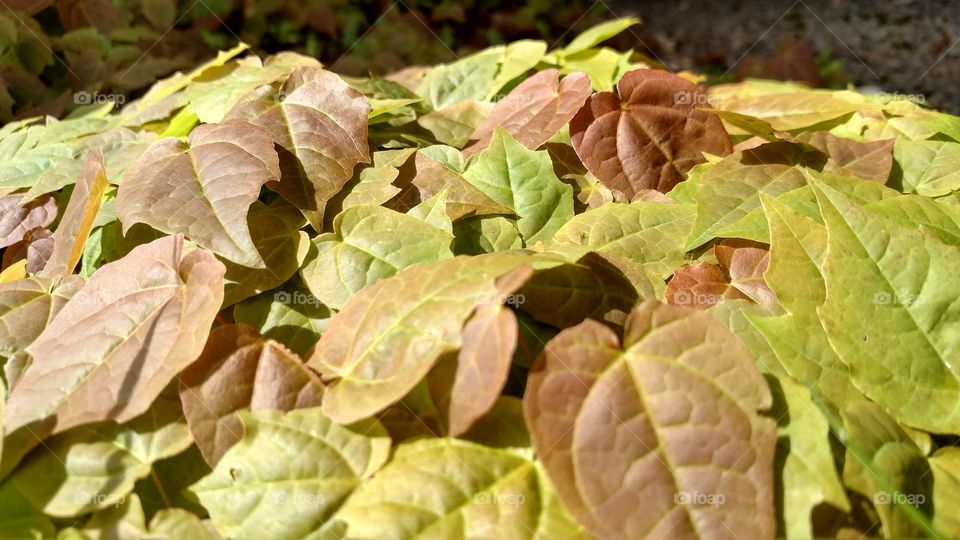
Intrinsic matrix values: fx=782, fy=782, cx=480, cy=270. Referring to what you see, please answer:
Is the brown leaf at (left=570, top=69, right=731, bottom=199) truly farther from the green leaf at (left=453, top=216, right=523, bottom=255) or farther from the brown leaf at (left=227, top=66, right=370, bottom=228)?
the brown leaf at (left=227, top=66, right=370, bottom=228)

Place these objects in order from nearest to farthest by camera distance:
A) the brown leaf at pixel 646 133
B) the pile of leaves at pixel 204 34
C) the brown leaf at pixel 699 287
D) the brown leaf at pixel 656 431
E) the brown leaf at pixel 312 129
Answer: the brown leaf at pixel 656 431, the brown leaf at pixel 699 287, the brown leaf at pixel 312 129, the brown leaf at pixel 646 133, the pile of leaves at pixel 204 34

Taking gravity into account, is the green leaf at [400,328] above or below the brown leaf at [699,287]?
above

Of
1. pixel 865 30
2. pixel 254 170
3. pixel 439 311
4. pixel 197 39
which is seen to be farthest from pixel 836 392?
pixel 865 30

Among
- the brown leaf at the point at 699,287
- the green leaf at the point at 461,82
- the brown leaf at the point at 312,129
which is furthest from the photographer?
the green leaf at the point at 461,82

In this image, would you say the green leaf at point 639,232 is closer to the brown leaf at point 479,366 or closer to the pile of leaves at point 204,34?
the brown leaf at point 479,366

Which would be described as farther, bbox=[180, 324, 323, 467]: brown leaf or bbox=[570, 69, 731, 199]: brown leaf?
bbox=[570, 69, 731, 199]: brown leaf

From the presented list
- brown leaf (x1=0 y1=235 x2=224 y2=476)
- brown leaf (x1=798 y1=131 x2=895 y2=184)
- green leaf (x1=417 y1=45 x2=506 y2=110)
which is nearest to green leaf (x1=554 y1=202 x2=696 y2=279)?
brown leaf (x1=798 y1=131 x2=895 y2=184)

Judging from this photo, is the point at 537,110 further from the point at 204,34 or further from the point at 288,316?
Answer: the point at 204,34

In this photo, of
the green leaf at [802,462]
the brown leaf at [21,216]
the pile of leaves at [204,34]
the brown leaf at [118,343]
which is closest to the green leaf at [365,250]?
the brown leaf at [118,343]
